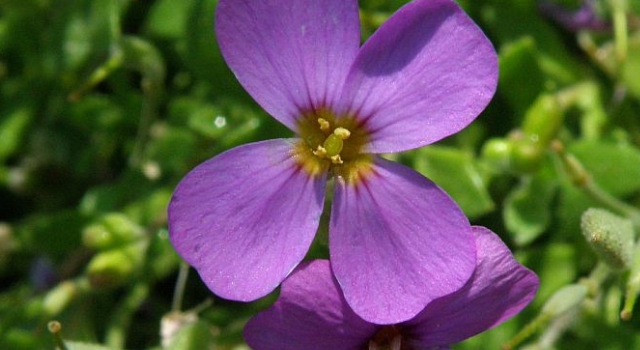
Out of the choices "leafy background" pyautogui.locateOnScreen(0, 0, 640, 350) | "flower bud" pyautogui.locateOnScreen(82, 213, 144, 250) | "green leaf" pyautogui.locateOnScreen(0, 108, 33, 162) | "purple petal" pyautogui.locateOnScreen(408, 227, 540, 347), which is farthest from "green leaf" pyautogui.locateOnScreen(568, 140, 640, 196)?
"green leaf" pyautogui.locateOnScreen(0, 108, 33, 162)

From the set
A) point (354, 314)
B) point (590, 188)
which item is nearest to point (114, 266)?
point (354, 314)

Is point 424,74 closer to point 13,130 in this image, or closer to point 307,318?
point 307,318

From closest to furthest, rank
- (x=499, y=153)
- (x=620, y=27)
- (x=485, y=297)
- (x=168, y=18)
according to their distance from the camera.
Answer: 1. (x=485, y=297)
2. (x=499, y=153)
3. (x=620, y=27)
4. (x=168, y=18)

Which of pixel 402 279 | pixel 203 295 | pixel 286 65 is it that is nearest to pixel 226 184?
pixel 286 65

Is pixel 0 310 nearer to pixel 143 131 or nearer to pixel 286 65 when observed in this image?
pixel 143 131

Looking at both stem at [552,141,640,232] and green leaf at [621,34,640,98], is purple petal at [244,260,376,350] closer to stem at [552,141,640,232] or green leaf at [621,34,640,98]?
stem at [552,141,640,232]

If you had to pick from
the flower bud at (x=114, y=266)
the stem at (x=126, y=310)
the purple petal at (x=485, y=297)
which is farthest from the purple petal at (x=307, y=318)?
the stem at (x=126, y=310)
